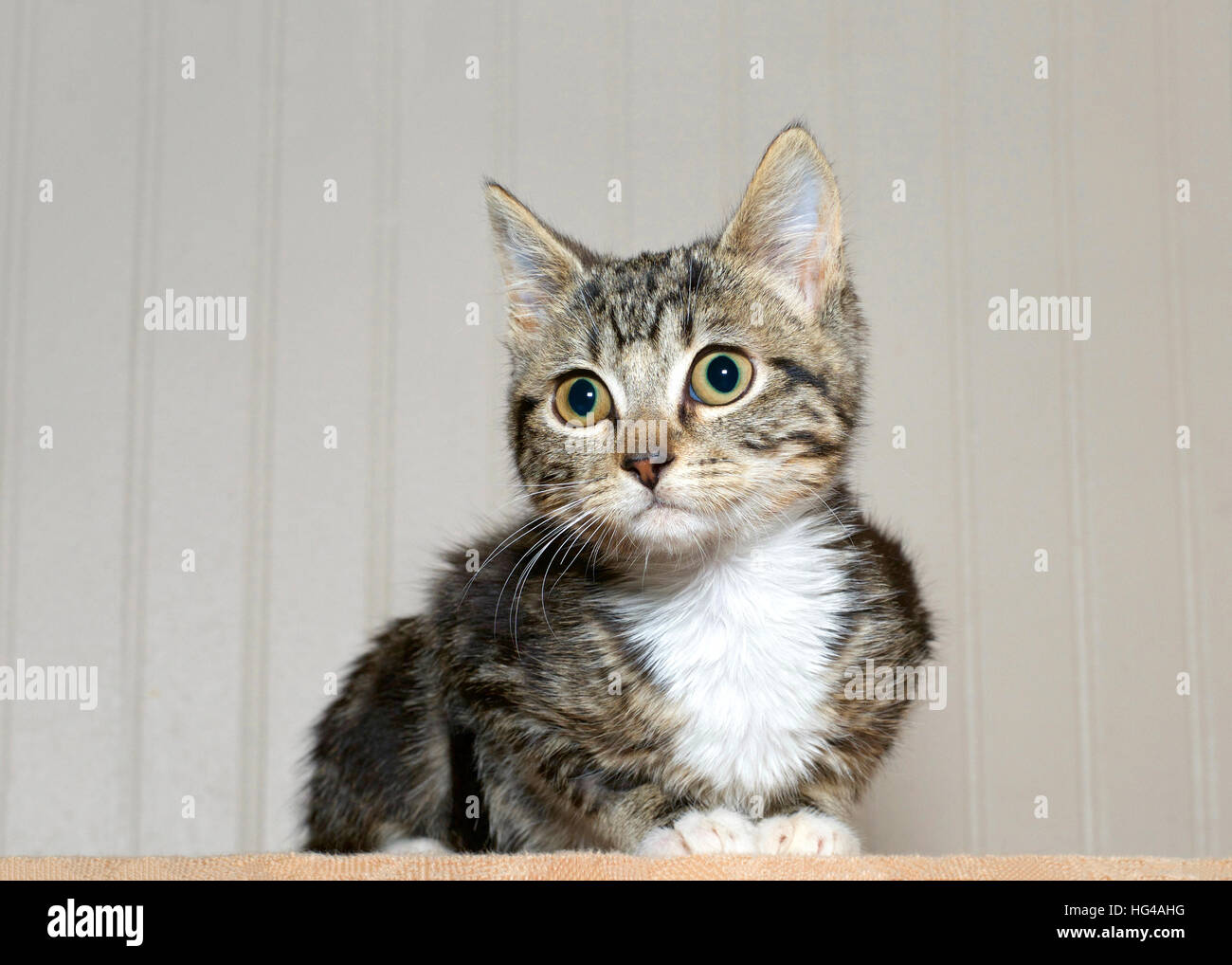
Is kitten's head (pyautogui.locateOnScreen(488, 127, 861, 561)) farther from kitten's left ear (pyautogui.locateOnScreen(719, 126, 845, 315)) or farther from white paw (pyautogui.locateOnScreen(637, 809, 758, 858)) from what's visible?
white paw (pyautogui.locateOnScreen(637, 809, 758, 858))

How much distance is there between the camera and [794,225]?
1624 millimetres

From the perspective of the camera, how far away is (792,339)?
62.1 inches

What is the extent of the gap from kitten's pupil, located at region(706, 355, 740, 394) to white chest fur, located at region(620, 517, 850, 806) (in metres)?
0.21

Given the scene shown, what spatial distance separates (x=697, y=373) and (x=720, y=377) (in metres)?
0.03

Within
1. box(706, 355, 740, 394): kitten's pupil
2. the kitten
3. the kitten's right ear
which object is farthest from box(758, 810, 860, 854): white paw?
the kitten's right ear

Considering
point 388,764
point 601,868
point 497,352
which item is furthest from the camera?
point 497,352

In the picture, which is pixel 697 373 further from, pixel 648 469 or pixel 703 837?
pixel 703 837

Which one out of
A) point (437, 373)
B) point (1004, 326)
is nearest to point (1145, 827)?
point (1004, 326)

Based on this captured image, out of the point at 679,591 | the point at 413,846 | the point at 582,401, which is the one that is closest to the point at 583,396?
the point at 582,401

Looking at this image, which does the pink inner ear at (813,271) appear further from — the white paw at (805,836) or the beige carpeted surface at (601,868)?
the beige carpeted surface at (601,868)

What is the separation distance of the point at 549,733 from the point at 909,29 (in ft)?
6.94

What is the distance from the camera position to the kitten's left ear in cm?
157

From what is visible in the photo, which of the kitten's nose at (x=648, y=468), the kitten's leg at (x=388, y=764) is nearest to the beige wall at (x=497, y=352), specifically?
the kitten's leg at (x=388, y=764)
